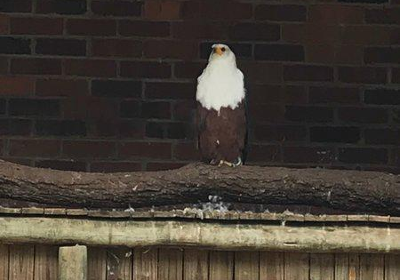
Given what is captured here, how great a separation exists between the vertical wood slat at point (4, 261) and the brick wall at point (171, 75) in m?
1.58

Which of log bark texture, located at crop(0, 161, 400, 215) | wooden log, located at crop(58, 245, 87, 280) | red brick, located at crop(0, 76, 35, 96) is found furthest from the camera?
red brick, located at crop(0, 76, 35, 96)

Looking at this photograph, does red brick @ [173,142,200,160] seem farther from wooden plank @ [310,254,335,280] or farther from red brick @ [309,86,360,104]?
wooden plank @ [310,254,335,280]

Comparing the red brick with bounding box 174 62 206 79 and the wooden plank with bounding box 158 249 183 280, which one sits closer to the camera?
the wooden plank with bounding box 158 249 183 280

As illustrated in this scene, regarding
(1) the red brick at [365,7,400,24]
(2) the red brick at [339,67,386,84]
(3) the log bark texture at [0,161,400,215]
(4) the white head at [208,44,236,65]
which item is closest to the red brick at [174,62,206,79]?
(4) the white head at [208,44,236,65]

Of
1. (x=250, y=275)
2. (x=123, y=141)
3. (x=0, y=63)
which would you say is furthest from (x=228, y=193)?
(x=0, y=63)

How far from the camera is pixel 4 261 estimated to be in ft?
8.40

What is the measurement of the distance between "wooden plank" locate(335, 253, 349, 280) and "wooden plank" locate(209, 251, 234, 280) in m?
0.26

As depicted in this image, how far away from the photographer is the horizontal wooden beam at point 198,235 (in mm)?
2510

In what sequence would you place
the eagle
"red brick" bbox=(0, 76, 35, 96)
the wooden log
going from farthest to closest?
"red brick" bbox=(0, 76, 35, 96)
the eagle
the wooden log

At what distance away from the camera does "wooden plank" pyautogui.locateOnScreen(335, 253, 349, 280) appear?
2.56m

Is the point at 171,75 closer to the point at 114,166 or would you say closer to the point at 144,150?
the point at 144,150

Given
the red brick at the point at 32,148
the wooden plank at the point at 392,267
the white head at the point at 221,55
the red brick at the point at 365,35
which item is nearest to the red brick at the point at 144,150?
the red brick at the point at 32,148

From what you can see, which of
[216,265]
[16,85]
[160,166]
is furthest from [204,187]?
[16,85]

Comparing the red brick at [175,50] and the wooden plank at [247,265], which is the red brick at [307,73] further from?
the wooden plank at [247,265]
